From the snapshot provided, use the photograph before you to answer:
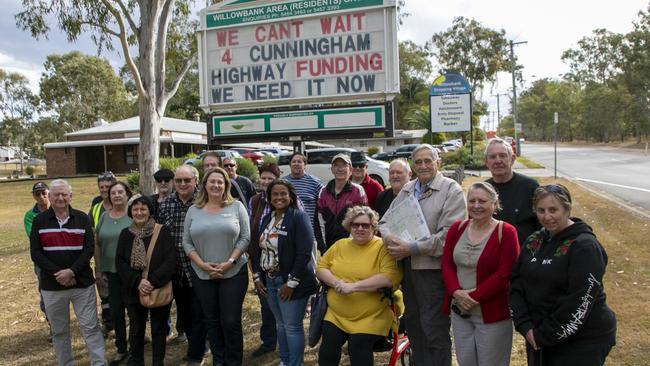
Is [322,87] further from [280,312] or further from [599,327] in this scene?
[599,327]

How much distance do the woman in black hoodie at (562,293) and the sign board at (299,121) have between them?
3117mm

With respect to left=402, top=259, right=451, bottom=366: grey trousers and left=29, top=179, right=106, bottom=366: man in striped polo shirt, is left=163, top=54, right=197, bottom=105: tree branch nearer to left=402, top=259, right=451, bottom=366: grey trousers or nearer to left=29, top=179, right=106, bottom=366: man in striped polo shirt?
left=29, top=179, right=106, bottom=366: man in striped polo shirt

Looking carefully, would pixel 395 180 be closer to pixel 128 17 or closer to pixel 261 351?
pixel 261 351

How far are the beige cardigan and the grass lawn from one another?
138 cm

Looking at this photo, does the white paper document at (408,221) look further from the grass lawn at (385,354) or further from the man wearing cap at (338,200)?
the grass lawn at (385,354)

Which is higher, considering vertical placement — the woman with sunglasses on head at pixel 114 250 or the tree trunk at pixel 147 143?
the tree trunk at pixel 147 143

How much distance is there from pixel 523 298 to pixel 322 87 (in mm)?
3747

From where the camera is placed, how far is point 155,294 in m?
4.00

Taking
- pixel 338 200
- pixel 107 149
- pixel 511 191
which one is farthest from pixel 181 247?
pixel 107 149

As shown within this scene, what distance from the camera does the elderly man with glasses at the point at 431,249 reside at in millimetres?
3357

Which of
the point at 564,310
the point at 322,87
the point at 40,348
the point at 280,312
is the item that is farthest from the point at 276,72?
the point at 564,310

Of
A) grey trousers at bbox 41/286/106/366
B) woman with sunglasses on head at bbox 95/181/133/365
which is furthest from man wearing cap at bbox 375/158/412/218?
grey trousers at bbox 41/286/106/366

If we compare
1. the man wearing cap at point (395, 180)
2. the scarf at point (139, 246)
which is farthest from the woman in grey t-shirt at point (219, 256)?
the man wearing cap at point (395, 180)

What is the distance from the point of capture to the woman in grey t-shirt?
3918 millimetres
